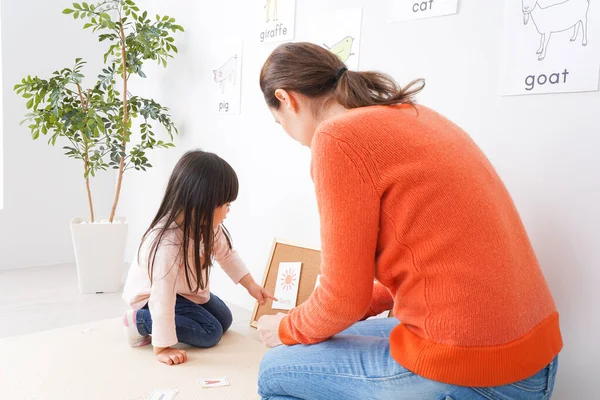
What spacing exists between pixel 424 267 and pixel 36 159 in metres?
2.80

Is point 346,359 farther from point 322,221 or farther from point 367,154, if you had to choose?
point 367,154

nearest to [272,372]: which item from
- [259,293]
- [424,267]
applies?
[424,267]

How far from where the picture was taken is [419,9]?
1805 millimetres

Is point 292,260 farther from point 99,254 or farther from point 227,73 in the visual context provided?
point 99,254

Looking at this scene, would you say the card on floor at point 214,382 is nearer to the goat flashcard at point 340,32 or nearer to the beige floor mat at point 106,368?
the beige floor mat at point 106,368

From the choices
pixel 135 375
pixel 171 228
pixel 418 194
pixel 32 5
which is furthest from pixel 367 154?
pixel 32 5

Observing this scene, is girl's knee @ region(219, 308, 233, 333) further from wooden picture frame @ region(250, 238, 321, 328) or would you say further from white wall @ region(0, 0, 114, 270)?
white wall @ region(0, 0, 114, 270)

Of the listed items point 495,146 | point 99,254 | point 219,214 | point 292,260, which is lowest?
point 99,254

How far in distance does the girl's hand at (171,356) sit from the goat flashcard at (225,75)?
111 centimetres

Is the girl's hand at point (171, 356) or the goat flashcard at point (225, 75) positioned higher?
the goat flashcard at point (225, 75)

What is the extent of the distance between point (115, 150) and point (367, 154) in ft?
6.85

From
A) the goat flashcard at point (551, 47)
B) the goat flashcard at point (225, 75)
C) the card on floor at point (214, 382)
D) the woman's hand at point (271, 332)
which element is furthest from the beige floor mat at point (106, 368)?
the goat flashcard at point (551, 47)

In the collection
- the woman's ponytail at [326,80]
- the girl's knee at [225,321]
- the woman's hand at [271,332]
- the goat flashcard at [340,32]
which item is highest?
the goat flashcard at [340,32]

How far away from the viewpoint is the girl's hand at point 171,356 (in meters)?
1.87
